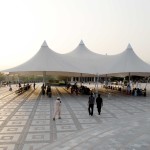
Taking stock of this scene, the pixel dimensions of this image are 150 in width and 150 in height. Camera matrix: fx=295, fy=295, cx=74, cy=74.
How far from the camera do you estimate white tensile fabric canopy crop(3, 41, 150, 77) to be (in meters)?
30.7

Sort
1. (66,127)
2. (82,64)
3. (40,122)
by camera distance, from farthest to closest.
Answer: (82,64), (40,122), (66,127)

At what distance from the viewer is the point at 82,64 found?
3491cm

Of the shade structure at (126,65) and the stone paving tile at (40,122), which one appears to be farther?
the shade structure at (126,65)

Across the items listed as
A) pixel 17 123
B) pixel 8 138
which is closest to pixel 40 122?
pixel 17 123


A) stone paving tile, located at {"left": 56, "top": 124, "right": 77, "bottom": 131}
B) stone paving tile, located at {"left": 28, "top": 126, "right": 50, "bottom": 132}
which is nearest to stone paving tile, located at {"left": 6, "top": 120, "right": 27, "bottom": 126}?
stone paving tile, located at {"left": 28, "top": 126, "right": 50, "bottom": 132}

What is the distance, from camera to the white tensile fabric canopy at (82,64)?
30672 millimetres

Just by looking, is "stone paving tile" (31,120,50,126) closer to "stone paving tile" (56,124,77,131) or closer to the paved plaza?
the paved plaza

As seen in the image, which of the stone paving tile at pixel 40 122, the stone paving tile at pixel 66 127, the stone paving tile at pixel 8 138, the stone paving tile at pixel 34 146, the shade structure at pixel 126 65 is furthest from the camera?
the shade structure at pixel 126 65

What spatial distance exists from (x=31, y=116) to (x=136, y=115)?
19.6ft

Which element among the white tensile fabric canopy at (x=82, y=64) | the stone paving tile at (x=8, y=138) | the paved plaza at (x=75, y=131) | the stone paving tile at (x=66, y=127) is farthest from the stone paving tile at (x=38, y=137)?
the white tensile fabric canopy at (x=82, y=64)

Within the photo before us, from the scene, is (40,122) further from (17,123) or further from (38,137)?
(38,137)

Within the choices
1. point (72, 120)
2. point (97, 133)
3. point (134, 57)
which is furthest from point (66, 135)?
point (134, 57)

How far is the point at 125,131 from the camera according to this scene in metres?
12.3

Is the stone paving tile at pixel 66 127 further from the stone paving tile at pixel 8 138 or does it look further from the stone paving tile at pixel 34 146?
the stone paving tile at pixel 34 146
